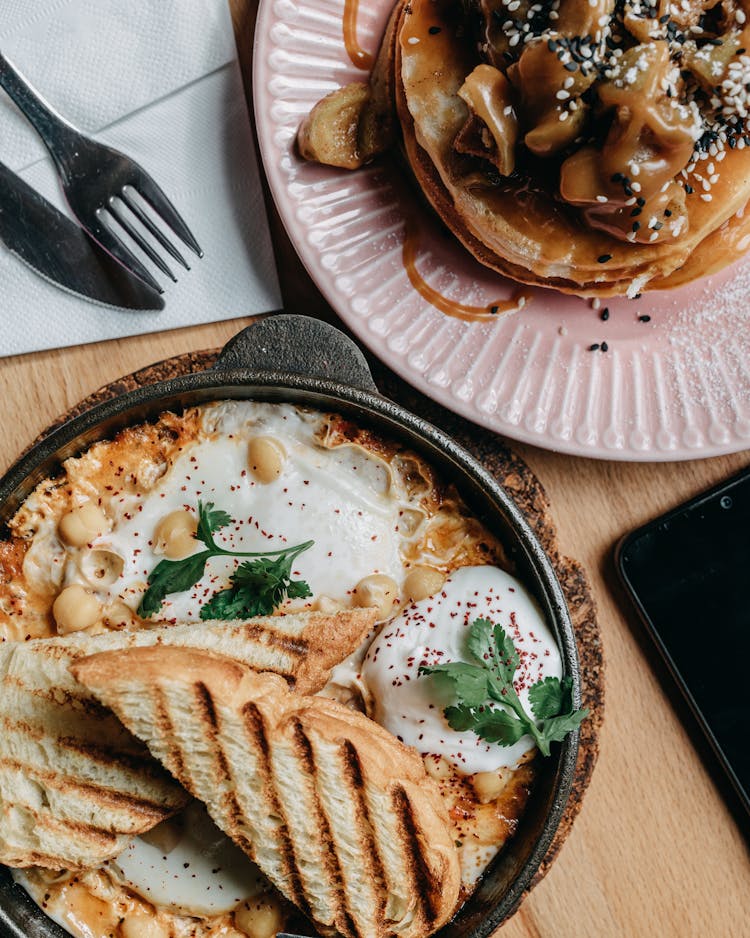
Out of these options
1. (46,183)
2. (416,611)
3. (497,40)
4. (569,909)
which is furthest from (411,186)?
(569,909)

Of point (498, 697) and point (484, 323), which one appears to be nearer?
point (498, 697)

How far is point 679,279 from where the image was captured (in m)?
2.39

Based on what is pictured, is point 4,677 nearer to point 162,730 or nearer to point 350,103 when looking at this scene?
point 162,730

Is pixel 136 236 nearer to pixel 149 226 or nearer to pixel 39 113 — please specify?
pixel 149 226

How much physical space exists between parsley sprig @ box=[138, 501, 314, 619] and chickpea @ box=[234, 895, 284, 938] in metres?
0.70

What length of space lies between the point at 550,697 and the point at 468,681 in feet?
0.71

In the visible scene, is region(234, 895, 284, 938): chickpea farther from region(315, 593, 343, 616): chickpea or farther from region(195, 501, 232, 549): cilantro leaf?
region(195, 501, 232, 549): cilantro leaf

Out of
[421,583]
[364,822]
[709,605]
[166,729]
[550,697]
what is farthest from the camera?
[709,605]

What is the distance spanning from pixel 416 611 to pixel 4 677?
944mm

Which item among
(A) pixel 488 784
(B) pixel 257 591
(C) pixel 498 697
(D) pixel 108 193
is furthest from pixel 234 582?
(D) pixel 108 193

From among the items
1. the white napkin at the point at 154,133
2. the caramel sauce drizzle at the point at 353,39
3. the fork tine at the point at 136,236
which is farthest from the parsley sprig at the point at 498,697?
the caramel sauce drizzle at the point at 353,39

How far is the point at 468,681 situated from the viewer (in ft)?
6.54

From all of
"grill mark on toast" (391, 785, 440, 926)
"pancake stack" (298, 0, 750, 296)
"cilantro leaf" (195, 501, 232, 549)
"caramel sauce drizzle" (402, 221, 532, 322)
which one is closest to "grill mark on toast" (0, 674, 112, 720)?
"cilantro leaf" (195, 501, 232, 549)

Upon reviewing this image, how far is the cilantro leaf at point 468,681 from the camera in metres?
1.99
